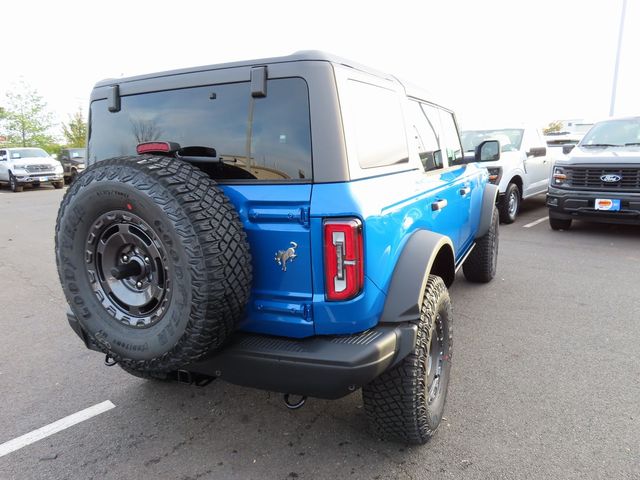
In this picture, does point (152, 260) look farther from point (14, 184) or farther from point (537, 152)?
point (14, 184)

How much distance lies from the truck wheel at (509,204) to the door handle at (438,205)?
5963mm

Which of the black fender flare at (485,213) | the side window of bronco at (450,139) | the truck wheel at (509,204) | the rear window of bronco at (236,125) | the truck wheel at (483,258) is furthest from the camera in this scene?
the truck wheel at (509,204)

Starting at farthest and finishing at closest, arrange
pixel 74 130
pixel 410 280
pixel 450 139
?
pixel 74 130, pixel 450 139, pixel 410 280

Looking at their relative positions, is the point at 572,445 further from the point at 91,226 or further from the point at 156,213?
the point at 91,226

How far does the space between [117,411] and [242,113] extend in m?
2.02

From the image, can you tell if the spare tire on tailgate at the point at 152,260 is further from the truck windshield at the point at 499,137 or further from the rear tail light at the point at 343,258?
the truck windshield at the point at 499,137

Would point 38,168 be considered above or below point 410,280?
below

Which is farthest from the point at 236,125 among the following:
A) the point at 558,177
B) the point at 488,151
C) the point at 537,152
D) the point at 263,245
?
the point at 537,152

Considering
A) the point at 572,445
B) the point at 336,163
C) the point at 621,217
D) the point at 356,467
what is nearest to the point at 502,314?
the point at 572,445

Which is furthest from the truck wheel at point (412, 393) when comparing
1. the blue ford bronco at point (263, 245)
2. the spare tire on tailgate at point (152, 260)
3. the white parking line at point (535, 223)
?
the white parking line at point (535, 223)

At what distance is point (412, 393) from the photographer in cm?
219

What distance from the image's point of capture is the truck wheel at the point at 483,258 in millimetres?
4824

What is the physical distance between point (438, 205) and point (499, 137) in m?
6.84

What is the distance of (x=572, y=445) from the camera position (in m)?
2.39
